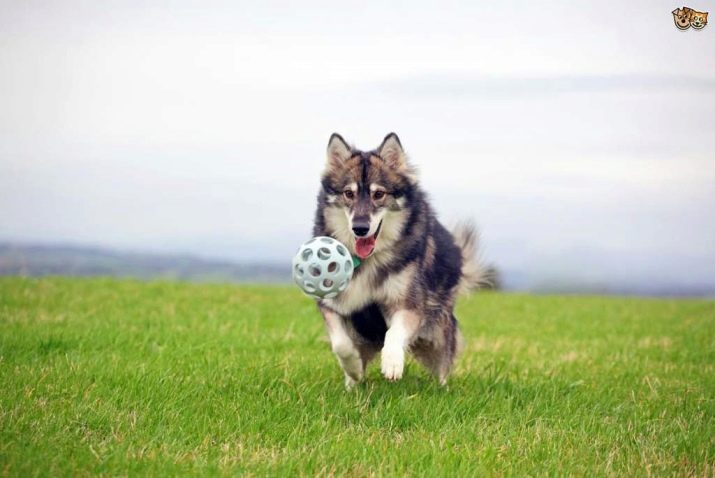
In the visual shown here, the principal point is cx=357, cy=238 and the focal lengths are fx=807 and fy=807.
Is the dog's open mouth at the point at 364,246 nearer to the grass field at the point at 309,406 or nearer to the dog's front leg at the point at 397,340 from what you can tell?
the dog's front leg at the point at 397,340

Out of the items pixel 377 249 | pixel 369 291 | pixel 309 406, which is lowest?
pixel 309 406

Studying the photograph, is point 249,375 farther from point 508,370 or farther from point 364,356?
point 508,370

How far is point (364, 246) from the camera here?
21.8ft

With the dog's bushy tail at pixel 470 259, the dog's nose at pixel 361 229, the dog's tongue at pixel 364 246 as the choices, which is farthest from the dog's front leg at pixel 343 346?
the dog's bushy tail at pixel 470 259

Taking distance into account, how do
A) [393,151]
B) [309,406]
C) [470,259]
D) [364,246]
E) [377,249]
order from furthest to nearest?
1. [470,259]
2. [393,151]
3. [377,249]
4. [364,246]
5. [309,406]

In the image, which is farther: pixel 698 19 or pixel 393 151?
pixel 698 19

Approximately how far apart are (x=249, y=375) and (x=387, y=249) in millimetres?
1778

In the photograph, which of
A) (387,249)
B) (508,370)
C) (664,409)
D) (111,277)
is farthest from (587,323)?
(111,277)

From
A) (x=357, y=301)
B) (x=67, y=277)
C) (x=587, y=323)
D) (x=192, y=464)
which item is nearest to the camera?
(x=192, y=464)

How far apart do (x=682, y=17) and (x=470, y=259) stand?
146 inches

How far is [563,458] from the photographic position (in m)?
5.43

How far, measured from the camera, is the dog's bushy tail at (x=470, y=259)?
8422 millimetres

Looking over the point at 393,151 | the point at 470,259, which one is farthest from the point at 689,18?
the point at 393,151

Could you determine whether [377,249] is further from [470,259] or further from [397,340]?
[470,259]
